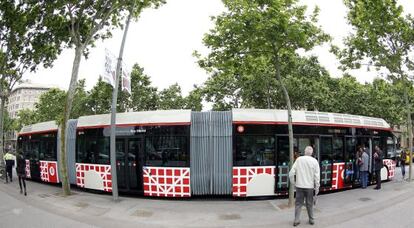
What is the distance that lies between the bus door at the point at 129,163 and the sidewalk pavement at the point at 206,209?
512 millimetres

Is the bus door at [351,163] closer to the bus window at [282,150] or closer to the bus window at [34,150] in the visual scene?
the bus window at [282,150]

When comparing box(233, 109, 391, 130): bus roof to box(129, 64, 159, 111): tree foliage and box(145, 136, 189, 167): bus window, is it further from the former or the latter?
box(129, 64, 159, 111): tree foliage

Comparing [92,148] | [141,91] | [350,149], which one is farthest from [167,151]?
[141,91]

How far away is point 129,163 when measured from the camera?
39.7 feet

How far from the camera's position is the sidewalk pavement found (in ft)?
28.2

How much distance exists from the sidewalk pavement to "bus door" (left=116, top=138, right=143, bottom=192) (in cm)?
51

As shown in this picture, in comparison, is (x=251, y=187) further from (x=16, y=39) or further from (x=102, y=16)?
(x=16, y=39)

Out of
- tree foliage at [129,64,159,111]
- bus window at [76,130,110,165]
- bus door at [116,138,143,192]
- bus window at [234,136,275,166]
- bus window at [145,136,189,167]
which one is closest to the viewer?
bus window at [234,136,275,166]

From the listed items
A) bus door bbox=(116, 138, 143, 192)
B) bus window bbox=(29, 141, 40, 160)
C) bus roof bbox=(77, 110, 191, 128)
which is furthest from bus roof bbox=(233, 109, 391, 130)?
bus window bbox=(29, 141, 40, 160)

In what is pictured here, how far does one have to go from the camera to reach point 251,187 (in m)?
11.3

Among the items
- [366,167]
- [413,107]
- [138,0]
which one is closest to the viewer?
[366,167]

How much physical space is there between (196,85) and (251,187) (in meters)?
22.7

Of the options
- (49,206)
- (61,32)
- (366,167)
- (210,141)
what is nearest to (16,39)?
(61,32)

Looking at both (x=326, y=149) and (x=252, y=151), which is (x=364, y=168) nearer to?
→ (x=326, y=149)
